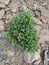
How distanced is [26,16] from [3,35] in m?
0.76

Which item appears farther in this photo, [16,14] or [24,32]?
[16,14]

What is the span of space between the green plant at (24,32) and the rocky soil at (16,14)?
0.27 meters

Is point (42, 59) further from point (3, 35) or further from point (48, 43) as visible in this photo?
point (3, 35)

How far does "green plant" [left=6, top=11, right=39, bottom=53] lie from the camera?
4.53m

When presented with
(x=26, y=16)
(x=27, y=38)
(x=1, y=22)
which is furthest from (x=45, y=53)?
(x=1, y=22)

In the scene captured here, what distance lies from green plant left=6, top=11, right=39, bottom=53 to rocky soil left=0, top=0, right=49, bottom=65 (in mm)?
272

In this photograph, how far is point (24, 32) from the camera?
4523 mm

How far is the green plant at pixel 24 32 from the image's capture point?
14.9 feet

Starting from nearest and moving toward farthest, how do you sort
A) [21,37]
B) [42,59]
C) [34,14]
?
[21,37] < [42,59] < [34,14]

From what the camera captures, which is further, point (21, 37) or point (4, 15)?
point (4, 15)

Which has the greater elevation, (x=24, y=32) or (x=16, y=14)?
(x=16, y=14)

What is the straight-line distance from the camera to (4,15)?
5.11m

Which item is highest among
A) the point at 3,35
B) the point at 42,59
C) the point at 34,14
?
the point at 34,14

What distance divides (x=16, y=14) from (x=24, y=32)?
0.78m
